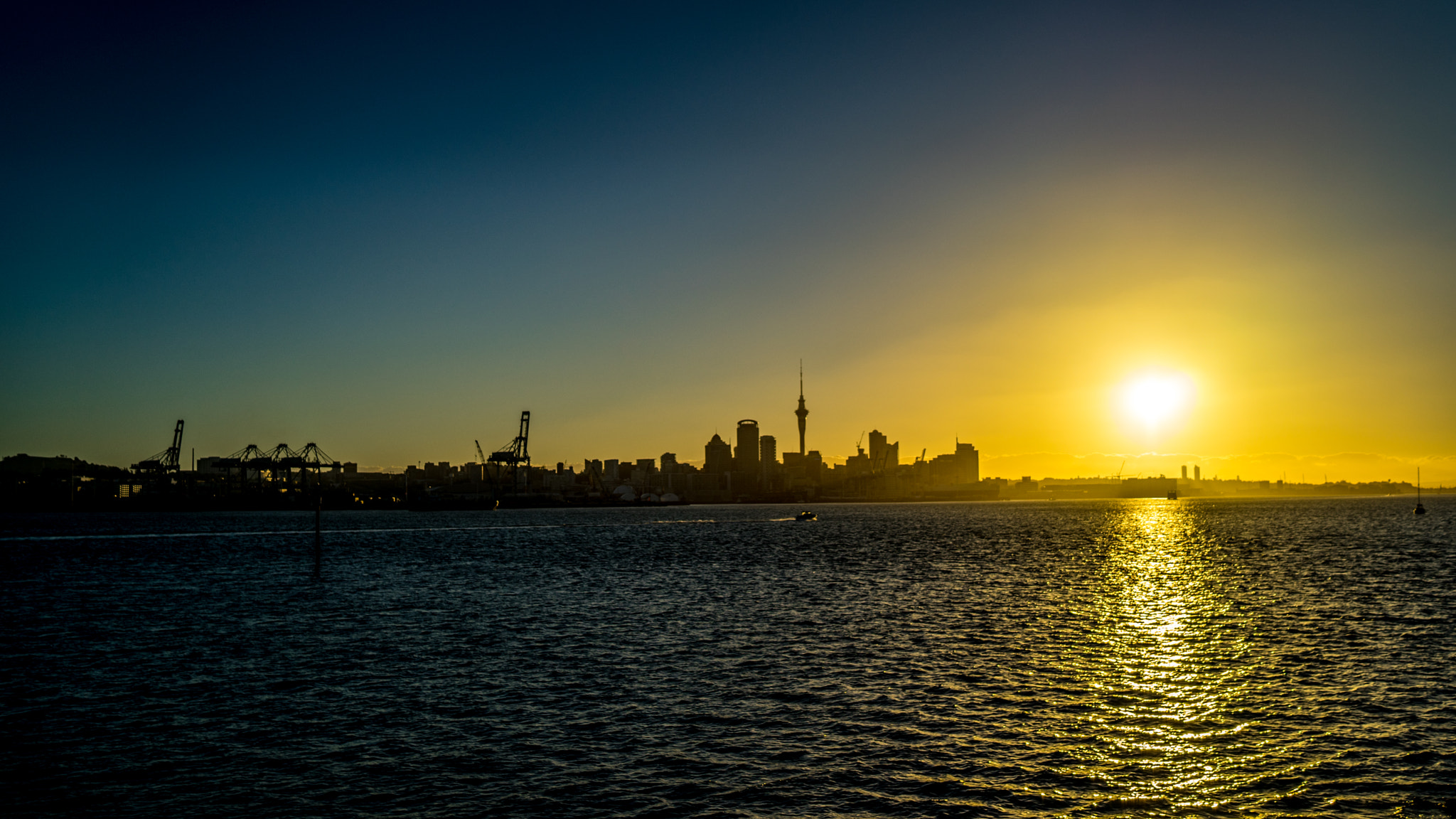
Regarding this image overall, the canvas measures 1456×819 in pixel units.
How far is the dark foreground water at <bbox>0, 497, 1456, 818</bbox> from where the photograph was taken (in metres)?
22.6

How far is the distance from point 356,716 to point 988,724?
68.2 feet

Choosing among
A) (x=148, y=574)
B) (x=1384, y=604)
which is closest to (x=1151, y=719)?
(x=1384, y=604)

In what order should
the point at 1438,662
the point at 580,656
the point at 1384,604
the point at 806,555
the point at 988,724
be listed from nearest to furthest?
1. the point at 988,724
2. the point at 1438,662
3. the point at 580,656
4. the point at 1384,604
5. the point at 806,555

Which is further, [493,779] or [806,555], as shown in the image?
[806,555]

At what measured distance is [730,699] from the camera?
107ft

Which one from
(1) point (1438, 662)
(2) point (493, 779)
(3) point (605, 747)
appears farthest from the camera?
(1) point (1438, 662)

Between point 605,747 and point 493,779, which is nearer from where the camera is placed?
point 493,779

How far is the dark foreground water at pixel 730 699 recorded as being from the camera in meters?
22.6

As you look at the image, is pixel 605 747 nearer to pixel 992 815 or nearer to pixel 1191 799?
pixel 992 815

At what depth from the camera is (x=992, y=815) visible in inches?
821

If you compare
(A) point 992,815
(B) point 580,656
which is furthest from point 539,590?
(A) point 992,815

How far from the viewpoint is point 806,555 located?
4397 inches

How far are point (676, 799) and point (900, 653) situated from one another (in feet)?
72.7

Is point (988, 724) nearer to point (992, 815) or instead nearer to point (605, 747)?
point (992, 815)
